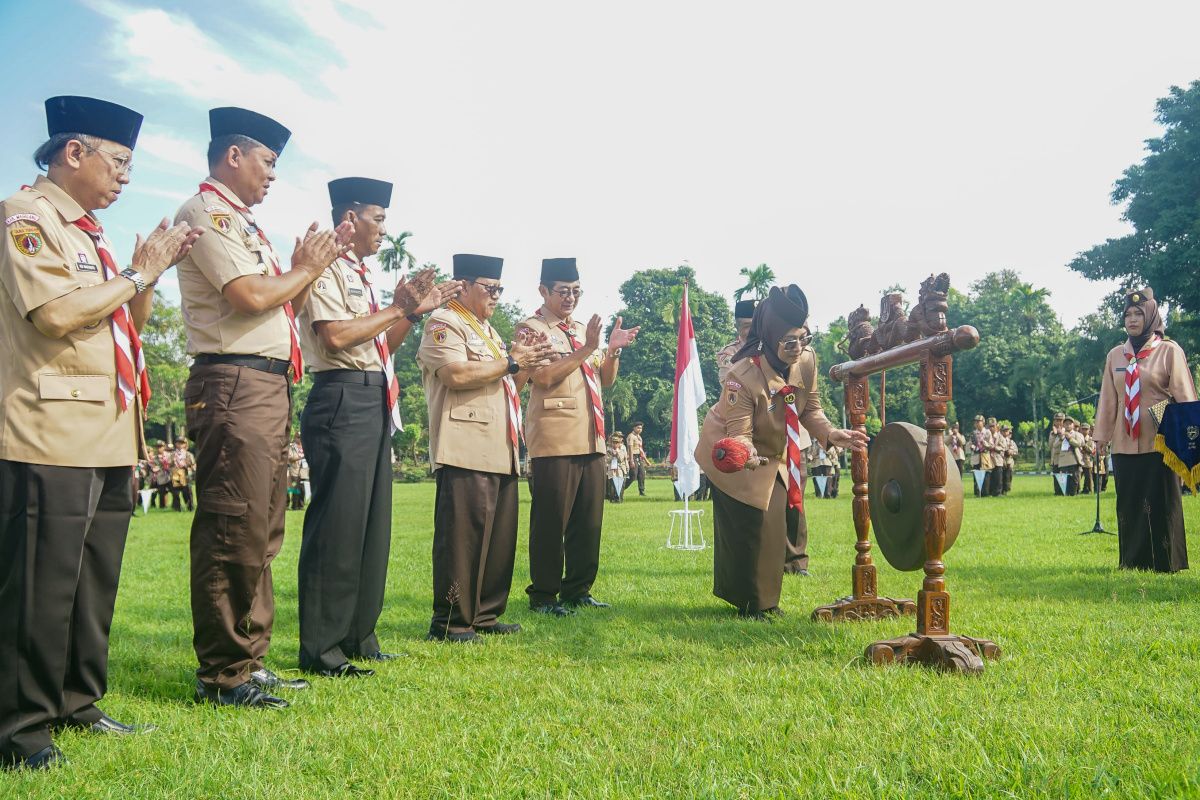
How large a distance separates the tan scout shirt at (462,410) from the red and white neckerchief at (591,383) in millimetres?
1255

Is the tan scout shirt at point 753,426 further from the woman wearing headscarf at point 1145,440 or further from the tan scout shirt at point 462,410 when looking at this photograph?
the woman wearing headscarf at point 1145,440

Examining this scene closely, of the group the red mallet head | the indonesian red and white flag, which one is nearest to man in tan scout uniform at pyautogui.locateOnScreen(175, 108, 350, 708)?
the red mallet head

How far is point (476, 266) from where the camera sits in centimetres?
644

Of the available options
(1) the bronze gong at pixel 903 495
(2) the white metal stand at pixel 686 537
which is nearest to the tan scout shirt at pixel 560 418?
(1) the bronze gong at pixel 903 495

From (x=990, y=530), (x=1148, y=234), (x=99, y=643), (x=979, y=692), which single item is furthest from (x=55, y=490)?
(x=1148, y=234)

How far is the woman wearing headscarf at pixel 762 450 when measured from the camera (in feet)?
20.4

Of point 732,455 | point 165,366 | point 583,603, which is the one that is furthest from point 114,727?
point 165,366

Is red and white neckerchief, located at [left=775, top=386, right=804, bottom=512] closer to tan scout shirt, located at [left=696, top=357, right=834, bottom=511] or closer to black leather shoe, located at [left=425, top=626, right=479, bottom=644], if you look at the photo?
tan scout shirt, located at [left=696, top=357, right=834, bottom=511]

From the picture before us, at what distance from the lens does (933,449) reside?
193 inches

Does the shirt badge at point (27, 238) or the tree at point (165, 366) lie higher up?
the tree at point (165, 366)

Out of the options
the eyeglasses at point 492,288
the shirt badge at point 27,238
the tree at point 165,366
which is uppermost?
the tree at point 165,366

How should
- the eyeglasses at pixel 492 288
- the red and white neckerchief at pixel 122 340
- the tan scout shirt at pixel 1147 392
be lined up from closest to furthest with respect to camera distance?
the red and white neckerchief at pixel 122 340
the eyeglasses at pixel 492 288
the tan scout shirt at pixel 1147 392

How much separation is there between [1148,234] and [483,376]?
39005 mm

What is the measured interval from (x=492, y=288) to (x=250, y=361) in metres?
2.43
